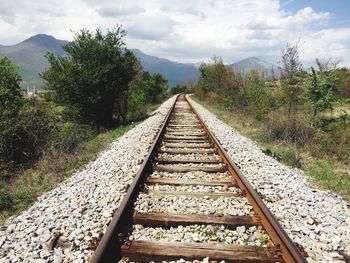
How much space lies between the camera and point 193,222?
4.30m

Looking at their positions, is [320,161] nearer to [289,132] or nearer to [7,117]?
[289,132]

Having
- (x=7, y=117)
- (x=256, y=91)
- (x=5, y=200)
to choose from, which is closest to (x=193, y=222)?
(x=5, y=200)

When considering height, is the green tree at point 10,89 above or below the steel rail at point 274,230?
above

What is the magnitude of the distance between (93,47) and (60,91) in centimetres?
262

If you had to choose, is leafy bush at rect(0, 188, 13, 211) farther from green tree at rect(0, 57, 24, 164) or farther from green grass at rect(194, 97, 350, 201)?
green grass at rect(194, 97, 350, 201)

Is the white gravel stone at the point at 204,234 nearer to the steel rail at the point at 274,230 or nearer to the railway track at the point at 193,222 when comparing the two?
the railway track at the point at 193,222

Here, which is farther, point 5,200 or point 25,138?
Result: point 25,138

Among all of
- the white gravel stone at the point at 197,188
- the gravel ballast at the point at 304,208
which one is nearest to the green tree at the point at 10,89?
the white gravel stone at the point at 197,188

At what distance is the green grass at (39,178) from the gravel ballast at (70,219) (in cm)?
29

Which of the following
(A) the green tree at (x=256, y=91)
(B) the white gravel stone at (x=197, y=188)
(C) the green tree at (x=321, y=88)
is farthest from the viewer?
(A) the green tree at (x=256, y=91)

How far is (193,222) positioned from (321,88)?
1057cm

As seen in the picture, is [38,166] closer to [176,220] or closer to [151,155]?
[151,155]

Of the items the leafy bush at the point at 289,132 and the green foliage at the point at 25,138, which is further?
the leafy bush at the point at 289,132

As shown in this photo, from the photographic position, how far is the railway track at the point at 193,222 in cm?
354
